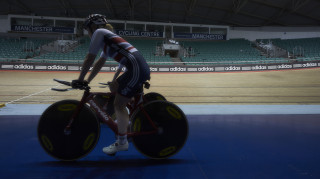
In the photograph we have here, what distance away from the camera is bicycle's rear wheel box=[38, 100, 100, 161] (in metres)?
1.71

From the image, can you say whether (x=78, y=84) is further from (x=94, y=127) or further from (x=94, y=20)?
(x=94, y=20)

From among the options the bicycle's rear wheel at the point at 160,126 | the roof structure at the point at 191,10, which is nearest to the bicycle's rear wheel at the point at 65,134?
the bicycle's rear wheel at the point at 160,126

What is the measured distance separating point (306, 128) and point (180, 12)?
2011 cm

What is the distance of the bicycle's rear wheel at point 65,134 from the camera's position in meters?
1.71

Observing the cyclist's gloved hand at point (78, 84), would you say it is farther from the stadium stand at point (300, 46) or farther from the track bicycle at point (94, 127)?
the stadium stand at point (300, 46)

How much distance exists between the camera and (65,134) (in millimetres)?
1715

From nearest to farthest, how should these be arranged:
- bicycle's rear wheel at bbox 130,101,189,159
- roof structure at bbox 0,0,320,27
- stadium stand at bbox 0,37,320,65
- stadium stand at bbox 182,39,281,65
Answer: bicycle's rear wheel at bbox 130,101,189,159 < stadium stand at bbox 0,37,320,65 < stadium stand at bbox 182,39,281,65 < roof structure at bbox 0,0,320,27

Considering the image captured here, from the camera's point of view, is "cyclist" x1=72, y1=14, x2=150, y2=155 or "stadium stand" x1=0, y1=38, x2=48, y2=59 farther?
"stadium stand" x1=0, y1=38, x2=48, y2=59

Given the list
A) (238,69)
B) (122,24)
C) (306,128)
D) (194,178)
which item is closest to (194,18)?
(122,24)

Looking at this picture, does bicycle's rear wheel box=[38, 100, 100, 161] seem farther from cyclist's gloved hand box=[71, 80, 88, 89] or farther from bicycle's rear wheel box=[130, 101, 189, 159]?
bicycle's rear wheel box=[130, 101, 189, 159]

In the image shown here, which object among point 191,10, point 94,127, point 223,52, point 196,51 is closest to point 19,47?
point 191,10

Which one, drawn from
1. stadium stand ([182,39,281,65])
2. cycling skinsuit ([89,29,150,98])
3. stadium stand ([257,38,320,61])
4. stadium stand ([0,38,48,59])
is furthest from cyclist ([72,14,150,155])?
stadium stand ([257,38,320,61])

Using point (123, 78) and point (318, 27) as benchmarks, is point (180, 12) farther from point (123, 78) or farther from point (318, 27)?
point (123, 78)

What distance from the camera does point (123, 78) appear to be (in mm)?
1656
